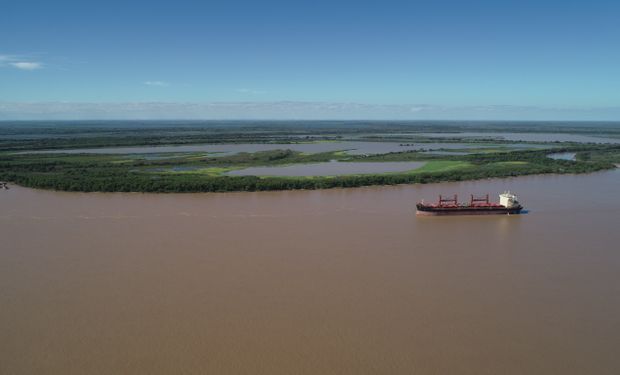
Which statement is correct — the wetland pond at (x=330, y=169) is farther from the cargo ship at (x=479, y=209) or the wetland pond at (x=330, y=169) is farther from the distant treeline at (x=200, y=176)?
the cargo ship at (x=479, y=209)

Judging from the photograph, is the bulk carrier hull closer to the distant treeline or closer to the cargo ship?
the cargo ship

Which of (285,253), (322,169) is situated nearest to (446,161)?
(322,169)

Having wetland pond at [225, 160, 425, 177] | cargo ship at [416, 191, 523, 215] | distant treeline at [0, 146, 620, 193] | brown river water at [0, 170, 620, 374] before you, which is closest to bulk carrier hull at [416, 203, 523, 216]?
cargo ship at [416, 191, 523, 215]

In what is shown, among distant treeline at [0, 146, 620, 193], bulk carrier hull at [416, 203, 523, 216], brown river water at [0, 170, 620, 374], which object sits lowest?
brown river water at [0, 170, 620, 374]

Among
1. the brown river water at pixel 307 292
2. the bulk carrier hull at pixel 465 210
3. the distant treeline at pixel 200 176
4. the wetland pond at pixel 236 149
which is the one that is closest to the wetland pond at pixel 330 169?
Result: the distant treeline at pixel 200 176

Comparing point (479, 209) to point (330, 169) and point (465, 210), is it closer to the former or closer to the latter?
point (465, 210)
